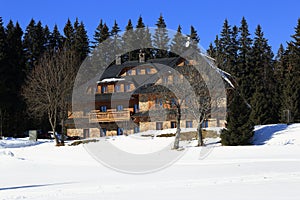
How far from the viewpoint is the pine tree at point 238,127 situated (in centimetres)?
2525

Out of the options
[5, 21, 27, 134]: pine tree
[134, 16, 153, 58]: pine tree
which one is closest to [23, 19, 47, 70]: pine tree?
[5, 21, 27, 134]: pine tree

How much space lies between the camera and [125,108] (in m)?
40.4

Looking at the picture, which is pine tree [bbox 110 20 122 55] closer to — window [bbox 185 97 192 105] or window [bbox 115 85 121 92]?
window [bbox 115 85 121 92]

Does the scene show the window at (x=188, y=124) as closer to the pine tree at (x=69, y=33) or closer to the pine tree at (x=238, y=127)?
the pine tree at (x=238, y=127)

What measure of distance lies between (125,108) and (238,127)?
1759cm

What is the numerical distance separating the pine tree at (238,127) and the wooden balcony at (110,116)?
49.2 ft

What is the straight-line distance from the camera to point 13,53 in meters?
57.8

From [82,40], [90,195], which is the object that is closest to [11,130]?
[82,40]

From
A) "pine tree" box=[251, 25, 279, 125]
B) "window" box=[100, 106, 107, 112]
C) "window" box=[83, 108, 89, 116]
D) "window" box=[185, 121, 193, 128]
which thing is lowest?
"window" box=[185, 121, 193, 128]

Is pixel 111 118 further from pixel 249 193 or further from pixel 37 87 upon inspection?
pixel 249 193

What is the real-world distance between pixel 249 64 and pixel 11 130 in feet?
124

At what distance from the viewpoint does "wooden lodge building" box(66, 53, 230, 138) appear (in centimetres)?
3706

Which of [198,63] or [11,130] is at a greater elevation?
[198,63]

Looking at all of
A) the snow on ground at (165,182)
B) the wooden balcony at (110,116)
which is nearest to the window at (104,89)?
the wooden balcony at (110,116)
